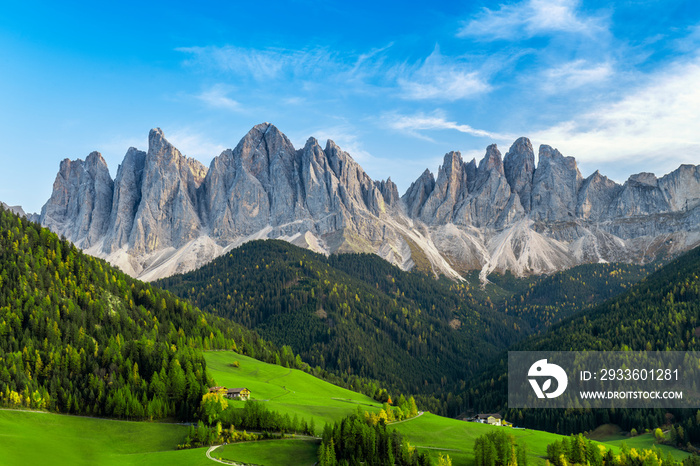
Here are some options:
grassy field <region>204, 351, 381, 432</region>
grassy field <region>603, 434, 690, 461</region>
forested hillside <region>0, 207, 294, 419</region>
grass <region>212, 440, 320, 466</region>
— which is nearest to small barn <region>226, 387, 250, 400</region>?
grassy field <region>204, 351, 381, 432</region>

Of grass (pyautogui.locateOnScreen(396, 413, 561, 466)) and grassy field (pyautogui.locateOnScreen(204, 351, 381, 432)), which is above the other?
grassy field (pyautogui.locateOnScreen(204, 351, 381, 432))

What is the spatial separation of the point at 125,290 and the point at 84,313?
27645 mm

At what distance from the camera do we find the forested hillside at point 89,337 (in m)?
104

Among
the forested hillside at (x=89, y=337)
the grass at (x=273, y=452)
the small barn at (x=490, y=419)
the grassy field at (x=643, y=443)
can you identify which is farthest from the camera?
the small barn at (x=490, y=419)

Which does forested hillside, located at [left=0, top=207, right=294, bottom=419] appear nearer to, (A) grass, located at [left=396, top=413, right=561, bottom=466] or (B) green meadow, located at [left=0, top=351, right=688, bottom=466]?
(B) green meadow, located at [left=0, top=351, right=688, bottom=466]

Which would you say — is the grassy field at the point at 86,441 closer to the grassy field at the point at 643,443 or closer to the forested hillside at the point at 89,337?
the forested hillside at the point at 89,337

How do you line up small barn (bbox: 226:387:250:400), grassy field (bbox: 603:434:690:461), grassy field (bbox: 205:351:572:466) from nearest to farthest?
grassy field (bbox: 205:351:572:466) < small barn (bbox: 226:387:250:400) < grassy field (bbox: 603:434:690:461)

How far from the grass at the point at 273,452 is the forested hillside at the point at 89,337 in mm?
19621

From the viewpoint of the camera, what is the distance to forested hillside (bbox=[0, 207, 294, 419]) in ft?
340

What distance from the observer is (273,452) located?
3438 inches

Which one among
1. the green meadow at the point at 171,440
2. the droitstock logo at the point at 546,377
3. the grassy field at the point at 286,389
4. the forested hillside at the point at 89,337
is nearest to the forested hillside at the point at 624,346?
the droitstock logo at the point at 546,377
